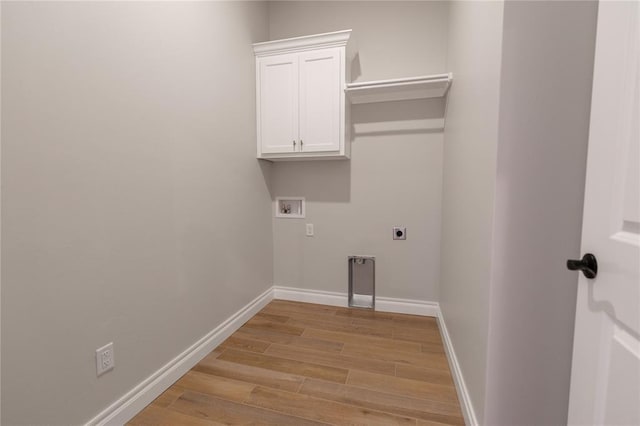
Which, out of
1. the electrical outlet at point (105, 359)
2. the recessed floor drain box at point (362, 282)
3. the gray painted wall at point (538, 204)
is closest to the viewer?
the gray painted wall at point (538, 204)

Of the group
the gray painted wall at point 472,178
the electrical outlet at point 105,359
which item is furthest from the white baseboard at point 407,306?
the electrical outlet at point 105,359

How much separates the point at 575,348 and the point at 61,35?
82.6 inches

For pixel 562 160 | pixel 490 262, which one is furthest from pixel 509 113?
pixel 490 262

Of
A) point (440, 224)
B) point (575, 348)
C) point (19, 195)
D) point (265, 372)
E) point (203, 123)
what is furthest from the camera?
point (440, 224)

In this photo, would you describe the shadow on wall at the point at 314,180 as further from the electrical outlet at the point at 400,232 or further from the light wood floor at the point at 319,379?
the light wood floor at the point at 319,379

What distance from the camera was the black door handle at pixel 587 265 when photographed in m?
0.75

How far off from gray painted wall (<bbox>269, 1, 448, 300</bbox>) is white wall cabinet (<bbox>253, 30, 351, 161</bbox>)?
0.31 metres

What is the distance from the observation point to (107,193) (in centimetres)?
126

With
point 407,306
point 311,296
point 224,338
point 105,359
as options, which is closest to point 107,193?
point 105,359

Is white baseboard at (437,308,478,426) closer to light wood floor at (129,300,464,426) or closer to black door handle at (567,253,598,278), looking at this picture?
light wood floor at (129,300,464,426)

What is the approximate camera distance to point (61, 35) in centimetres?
107

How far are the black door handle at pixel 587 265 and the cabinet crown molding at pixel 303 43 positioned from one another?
2.13 meters

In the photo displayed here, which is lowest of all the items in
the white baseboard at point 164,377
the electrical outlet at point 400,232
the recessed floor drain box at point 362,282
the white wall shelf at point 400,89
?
the white baseboard at point 164,377

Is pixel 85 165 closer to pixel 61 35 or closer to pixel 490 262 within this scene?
pixel 61 35
